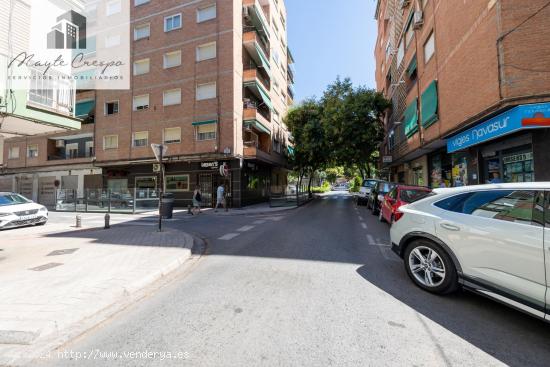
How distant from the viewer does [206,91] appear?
1927 centimetres

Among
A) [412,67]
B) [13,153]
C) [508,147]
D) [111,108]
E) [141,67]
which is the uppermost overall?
[141,67]

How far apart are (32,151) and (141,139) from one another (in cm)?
1388

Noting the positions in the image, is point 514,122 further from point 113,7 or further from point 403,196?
point 113,7

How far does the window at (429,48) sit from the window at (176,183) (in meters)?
18.1

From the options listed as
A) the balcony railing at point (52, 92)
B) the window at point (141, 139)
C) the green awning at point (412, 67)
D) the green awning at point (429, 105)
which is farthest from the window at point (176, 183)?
the green awning at point (412, 67)

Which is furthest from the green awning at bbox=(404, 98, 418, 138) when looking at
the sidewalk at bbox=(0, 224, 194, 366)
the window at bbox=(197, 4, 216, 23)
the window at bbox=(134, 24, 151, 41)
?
the window at bbox=(134, 24, 151, 41)

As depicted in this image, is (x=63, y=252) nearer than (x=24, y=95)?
Yes

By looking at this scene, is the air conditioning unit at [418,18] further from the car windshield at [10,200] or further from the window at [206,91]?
the car windshield at [10,200]

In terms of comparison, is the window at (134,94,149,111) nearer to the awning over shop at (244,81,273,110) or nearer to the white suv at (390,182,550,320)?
the awning over shop at (244,81,273,110)

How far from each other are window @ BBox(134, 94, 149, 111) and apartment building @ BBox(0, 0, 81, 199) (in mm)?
13858

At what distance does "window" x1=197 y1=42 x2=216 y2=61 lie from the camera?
19.2 m

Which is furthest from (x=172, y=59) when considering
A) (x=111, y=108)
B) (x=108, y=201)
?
(x=108, y=201)

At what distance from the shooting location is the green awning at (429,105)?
486 inches

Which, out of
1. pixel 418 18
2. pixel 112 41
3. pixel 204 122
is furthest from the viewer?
pixel 112 41
